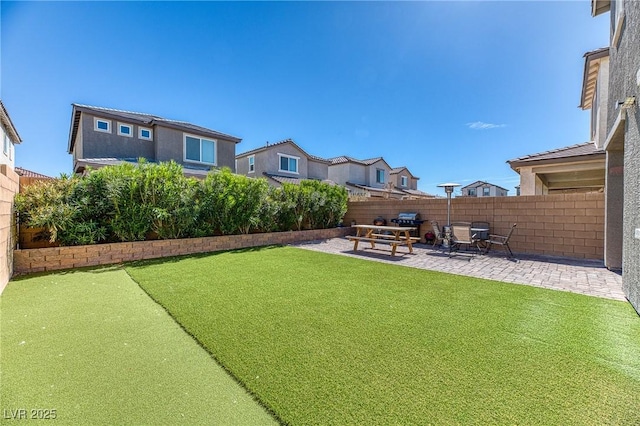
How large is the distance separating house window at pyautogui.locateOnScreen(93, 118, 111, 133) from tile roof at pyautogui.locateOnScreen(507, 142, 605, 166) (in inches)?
781

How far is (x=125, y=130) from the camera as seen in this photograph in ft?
50.6

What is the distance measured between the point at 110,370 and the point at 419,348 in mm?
3048

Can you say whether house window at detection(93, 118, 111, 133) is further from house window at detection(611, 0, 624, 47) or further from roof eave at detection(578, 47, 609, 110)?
roof eave at detection(578, 47, 609, 110)

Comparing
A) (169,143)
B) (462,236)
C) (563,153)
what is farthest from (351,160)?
(462,236)

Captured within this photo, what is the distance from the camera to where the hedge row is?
6633 mm

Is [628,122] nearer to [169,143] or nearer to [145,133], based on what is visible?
[169,143]

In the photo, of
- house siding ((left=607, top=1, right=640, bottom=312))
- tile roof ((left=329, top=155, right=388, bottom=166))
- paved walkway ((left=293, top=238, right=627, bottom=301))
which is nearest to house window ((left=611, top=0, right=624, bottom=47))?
house siding ((left=607, top=1, right=640, bottom=312))

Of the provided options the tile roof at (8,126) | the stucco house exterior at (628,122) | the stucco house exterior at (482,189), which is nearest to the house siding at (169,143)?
the tile roof at (8,126)

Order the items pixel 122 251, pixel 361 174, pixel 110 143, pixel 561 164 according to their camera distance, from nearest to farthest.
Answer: pixel 122 251
pixel 561 164
pixel 110 143
pixel 361 174

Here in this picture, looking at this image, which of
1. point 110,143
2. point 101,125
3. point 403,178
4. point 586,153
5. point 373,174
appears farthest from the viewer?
point 403,178

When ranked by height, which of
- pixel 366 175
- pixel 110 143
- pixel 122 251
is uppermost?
pixel 366 175

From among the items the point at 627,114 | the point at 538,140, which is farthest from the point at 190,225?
the point at 538,140

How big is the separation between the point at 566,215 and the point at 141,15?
15.0m

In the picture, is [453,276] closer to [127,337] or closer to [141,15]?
[127,337]
